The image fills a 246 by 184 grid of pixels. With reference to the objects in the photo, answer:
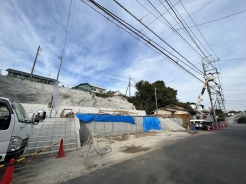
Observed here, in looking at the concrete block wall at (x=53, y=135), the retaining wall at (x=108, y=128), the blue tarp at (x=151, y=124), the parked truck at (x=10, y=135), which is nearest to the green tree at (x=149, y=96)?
the blue tarp at (x=151, y=124)

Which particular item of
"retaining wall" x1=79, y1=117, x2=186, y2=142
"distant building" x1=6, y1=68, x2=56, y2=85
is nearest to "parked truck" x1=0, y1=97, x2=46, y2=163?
"retaining wall" x1=79, y1=117, x2=186, y2=142

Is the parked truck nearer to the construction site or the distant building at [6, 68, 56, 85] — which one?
the construction site

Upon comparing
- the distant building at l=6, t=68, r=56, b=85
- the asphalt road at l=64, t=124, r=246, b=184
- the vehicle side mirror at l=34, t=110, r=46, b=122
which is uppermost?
the distant building at l=6, t=68, r=56, b=85

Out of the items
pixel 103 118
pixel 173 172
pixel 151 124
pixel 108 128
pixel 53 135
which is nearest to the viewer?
pixel 173 172

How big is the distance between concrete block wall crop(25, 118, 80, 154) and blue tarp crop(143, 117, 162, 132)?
395 inches

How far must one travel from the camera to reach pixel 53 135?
29.2ft

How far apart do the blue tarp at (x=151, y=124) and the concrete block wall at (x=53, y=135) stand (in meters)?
10.0

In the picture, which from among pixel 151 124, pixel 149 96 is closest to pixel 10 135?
pixel 151 124

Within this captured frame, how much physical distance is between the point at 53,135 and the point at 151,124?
1319 cm

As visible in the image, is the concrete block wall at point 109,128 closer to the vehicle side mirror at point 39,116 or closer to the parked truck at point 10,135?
the vehicle side mirror at point 39,116

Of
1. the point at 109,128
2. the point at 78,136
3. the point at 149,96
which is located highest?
the point at 149,96

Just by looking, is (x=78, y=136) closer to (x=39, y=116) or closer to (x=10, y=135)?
(x=39, y=116)

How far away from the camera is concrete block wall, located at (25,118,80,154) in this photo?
25.4ft

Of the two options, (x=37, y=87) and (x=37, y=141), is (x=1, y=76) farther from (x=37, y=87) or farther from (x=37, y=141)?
(x=37, y=141)
